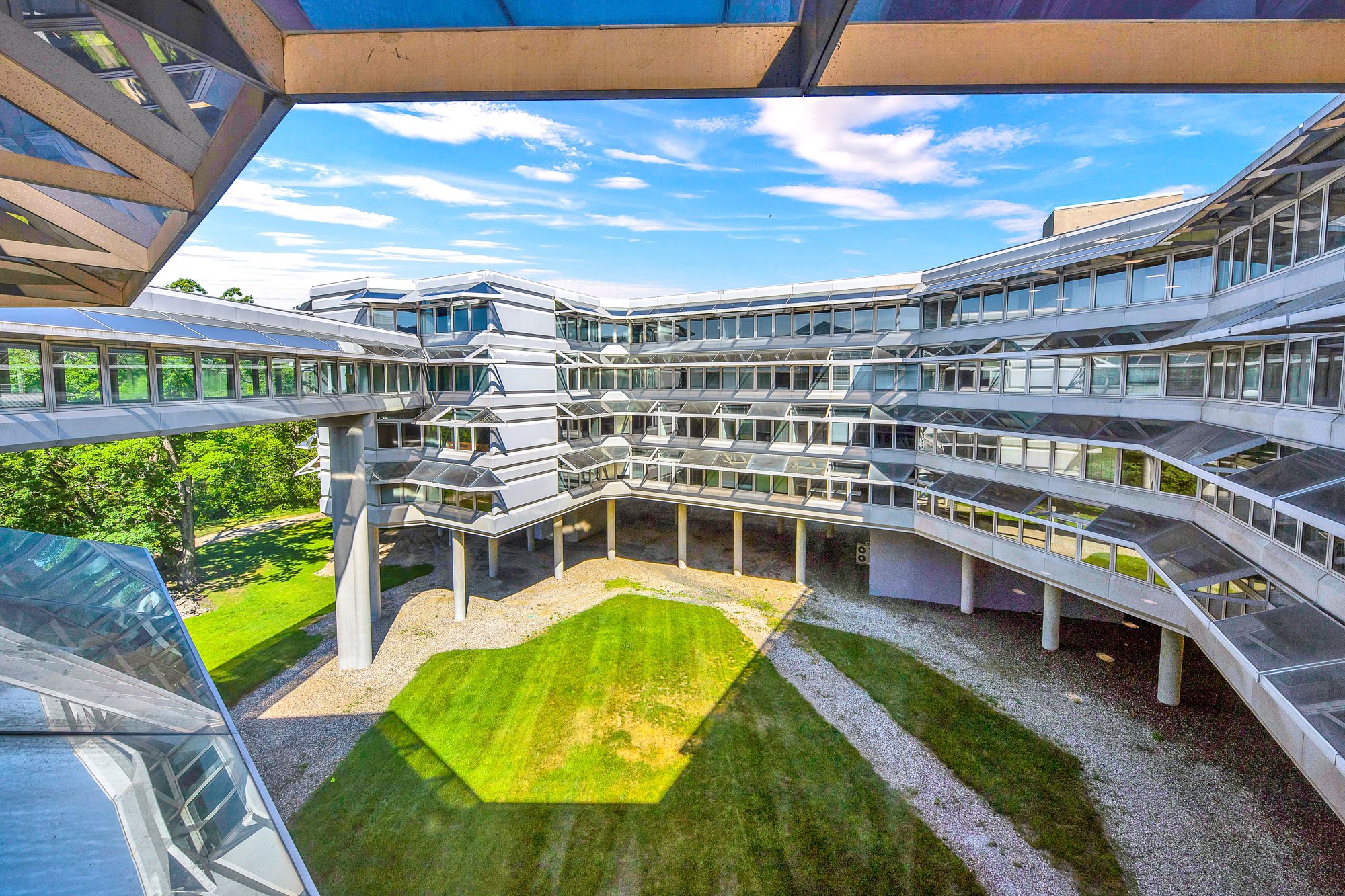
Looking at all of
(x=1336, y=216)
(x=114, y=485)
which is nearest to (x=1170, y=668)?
(x=1336, y=216)

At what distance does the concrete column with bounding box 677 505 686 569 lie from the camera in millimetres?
27391

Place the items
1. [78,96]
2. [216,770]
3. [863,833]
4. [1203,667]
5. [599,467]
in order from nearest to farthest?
[78,96] → [216,770] → [863,833] → [1203,667] → [599,467]

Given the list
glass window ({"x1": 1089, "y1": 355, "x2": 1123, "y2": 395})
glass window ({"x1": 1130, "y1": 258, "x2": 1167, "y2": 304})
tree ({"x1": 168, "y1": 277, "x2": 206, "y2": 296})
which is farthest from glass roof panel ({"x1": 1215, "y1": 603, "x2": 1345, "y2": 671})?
tree ({"x1": 168, "y1": 277, "x2": 206, "y2": 296})

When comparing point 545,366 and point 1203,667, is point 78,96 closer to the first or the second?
point 545,366

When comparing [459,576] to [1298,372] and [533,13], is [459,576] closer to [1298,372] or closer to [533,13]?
[533,13]

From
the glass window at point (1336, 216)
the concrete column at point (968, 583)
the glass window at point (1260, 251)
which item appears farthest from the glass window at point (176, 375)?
the concrete column at point (968, 583)

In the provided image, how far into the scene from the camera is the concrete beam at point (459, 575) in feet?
72.3

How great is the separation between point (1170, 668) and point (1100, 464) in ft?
19.9

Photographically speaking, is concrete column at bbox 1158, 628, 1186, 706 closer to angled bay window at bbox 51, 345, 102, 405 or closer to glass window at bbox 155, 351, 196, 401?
glass window at bbox 155, 351, 196, 401

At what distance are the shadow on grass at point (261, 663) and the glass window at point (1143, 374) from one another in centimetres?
2797

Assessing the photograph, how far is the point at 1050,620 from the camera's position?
1922 cm

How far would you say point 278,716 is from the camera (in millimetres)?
15953

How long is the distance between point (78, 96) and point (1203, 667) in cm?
2653

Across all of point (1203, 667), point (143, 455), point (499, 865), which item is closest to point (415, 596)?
point (143, 455)
